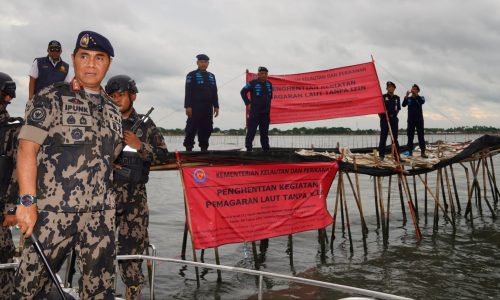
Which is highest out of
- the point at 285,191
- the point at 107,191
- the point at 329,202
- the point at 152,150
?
the point at 152,150

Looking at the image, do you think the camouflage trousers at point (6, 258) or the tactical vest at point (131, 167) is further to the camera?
the tactical vest at point (131, 167)

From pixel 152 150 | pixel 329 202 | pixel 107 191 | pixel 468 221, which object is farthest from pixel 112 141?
pixel 329 202

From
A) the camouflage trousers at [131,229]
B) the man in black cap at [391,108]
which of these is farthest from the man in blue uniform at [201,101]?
the man in black cap at [391,108]

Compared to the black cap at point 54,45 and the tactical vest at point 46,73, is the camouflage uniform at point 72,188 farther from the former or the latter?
the black cap at point 54,45

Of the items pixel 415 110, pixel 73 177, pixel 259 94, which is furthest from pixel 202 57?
pixel 415 110

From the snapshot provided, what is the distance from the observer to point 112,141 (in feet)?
10.6

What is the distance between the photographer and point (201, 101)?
399 inches

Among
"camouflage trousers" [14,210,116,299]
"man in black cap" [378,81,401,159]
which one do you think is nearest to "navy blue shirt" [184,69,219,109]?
"man in black cap" [378,81,401,159]

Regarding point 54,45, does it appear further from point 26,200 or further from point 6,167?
point 26,200

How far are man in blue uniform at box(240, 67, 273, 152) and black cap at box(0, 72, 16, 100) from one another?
7186mm

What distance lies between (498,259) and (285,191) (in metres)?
8.01

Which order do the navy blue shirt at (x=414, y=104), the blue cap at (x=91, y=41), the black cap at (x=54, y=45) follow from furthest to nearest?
the navy blue shirt at (x=414, y=104), the black cap at (x=54, y=45), the blue cap at (x=91, y=41)

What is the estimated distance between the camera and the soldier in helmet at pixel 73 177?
9.24 feet

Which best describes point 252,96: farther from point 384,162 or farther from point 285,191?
point 384,162
